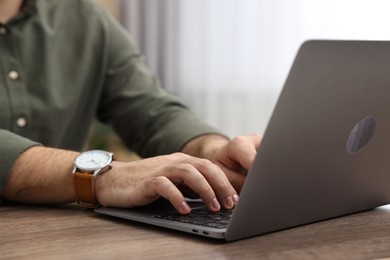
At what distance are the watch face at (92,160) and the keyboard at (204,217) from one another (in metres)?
0.20

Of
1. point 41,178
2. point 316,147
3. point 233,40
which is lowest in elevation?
point 233,40

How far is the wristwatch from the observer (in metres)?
1.04

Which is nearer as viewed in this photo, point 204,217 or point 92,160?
point 204,217

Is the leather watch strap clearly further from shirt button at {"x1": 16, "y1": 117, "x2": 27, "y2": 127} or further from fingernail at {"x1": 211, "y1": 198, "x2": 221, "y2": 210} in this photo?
shirt button at {"x1": 16, "y1": 117, "x2": 27, "y2": 127}

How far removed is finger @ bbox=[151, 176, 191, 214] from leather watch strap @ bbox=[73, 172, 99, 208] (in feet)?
0.47

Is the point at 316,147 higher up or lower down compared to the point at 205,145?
higher up

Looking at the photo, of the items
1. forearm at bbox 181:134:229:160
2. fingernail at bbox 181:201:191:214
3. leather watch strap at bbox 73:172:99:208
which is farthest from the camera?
forearm at bbox 181:134:229:160

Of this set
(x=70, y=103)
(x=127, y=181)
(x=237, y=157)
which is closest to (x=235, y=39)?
(x=70, y=103)

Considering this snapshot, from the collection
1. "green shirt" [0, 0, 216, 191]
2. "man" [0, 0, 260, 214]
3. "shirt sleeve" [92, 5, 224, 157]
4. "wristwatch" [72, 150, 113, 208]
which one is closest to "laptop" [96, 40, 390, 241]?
"wristwatch" [72, 150, 113, 208]

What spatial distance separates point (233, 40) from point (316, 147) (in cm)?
241

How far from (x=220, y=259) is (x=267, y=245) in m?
0.08

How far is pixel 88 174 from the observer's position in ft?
3.44

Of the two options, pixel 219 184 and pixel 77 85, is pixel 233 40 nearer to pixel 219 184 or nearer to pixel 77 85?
pixel 77 85

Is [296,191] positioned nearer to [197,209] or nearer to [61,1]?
[197,209]
